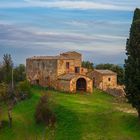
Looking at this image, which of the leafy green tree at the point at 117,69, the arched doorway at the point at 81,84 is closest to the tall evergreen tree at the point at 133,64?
the arched doorway at the point at 81,84

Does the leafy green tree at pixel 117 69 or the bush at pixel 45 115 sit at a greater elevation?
the leafy green tree at pixel 117 69

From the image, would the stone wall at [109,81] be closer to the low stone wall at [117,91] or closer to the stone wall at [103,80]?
the stone wall at [103,80]

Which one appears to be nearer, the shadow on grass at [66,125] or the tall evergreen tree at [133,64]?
the shadow on grass at [66,125]

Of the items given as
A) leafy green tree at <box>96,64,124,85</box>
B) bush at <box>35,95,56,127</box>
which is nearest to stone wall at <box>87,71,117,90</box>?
leafy green tree at <box>96,64,124,85</box>

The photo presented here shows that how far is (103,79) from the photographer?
280ft

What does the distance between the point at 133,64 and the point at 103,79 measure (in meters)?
27.7

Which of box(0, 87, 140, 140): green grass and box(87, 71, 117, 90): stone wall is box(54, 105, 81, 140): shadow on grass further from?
box(87, 71, 117, 90): stone wall

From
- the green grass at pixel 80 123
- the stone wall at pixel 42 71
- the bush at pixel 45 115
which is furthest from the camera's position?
the stone wall at pixel 42 71

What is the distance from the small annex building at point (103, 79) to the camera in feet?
280

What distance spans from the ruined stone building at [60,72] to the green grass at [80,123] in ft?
26.7

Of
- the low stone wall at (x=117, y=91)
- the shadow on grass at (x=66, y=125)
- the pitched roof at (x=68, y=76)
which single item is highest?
the pitched roof at (x=68, y=76)

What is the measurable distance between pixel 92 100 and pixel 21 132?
15072 millimetres

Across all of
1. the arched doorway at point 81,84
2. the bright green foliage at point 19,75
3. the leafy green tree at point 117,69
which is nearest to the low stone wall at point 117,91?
the arched doorway at point 81,84

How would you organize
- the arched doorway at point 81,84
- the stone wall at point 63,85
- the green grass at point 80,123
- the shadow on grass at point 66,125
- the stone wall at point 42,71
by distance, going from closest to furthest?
the green grass at point 80,123, the shadow on grass at point 66,125, the stone wall at point 63,85, the arched doorway at point 81,84, the stone wall at point 42,71
